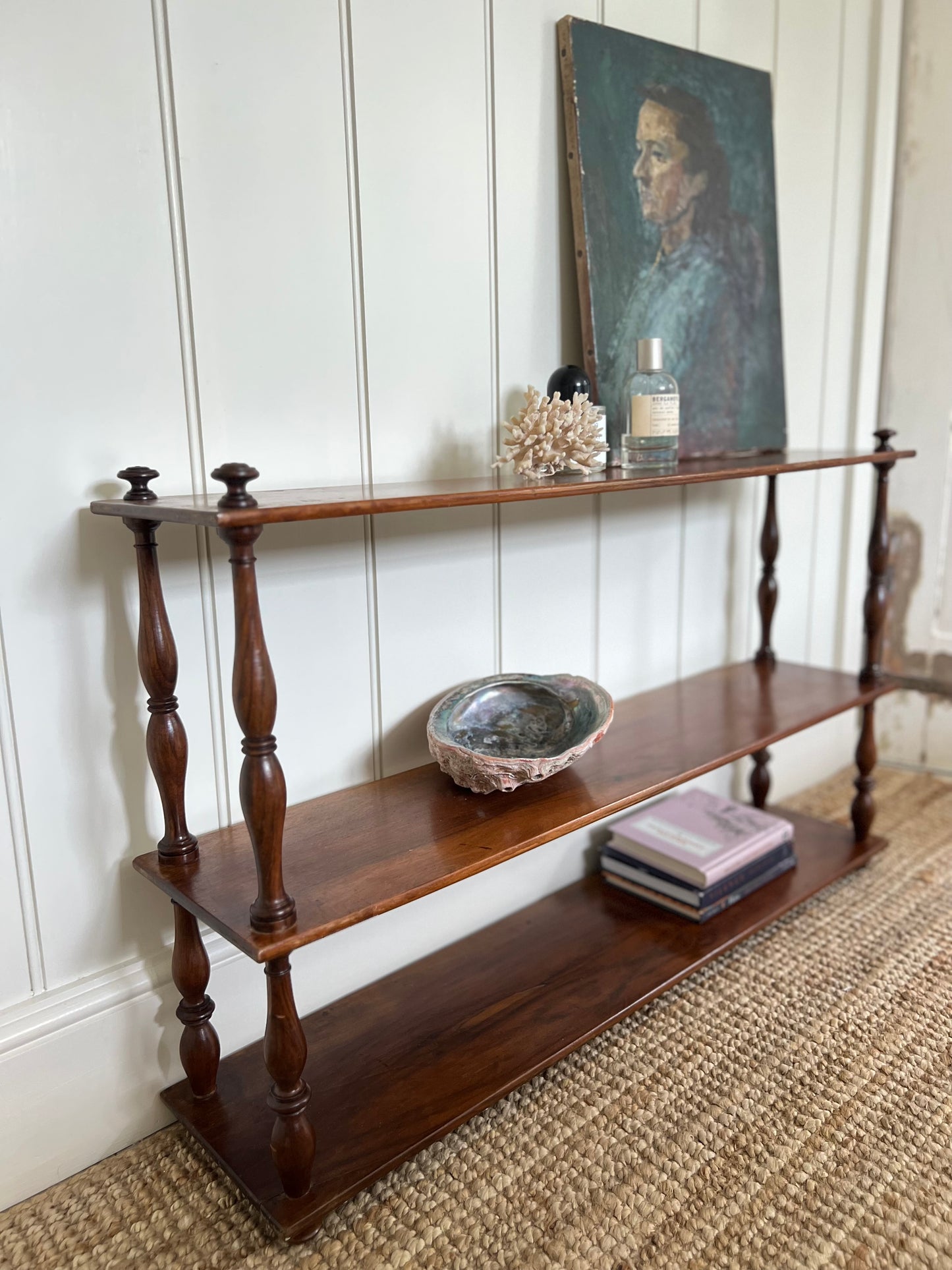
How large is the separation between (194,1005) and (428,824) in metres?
0.34

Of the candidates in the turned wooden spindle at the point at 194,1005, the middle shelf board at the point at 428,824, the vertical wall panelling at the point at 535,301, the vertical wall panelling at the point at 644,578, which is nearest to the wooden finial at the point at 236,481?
the middle shelf board at the point at 428,824

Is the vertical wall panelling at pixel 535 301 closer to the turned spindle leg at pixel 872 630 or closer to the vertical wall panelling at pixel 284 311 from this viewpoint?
the vertical wall panelling at pixel 284 311

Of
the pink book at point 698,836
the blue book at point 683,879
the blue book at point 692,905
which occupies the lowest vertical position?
the blue book at point 692,905

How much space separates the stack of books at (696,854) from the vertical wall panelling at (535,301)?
329 mm

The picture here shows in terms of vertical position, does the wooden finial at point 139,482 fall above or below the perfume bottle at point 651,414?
below

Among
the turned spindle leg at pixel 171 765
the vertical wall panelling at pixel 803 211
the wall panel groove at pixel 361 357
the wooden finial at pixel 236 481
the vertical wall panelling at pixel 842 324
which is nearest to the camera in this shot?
the wooden finial at pixel 236 481

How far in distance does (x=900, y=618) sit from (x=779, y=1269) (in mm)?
1595

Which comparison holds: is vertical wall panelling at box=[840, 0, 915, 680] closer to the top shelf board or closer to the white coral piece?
the top shelf board

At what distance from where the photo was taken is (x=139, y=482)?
1021mm

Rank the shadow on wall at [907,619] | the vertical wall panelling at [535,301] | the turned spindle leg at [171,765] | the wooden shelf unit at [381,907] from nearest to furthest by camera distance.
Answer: the wooden shelf unit at [381,907]
the turned spindle leg at [171,765]
the vertical wall panelling at [535,301]
the shadow on wall at [907,619]

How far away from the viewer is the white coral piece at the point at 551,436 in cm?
121

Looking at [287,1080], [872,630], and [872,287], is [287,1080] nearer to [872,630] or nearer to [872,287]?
[872,630]

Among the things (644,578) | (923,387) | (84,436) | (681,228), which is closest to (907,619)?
(923,387)

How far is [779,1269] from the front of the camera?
3.20 ft
